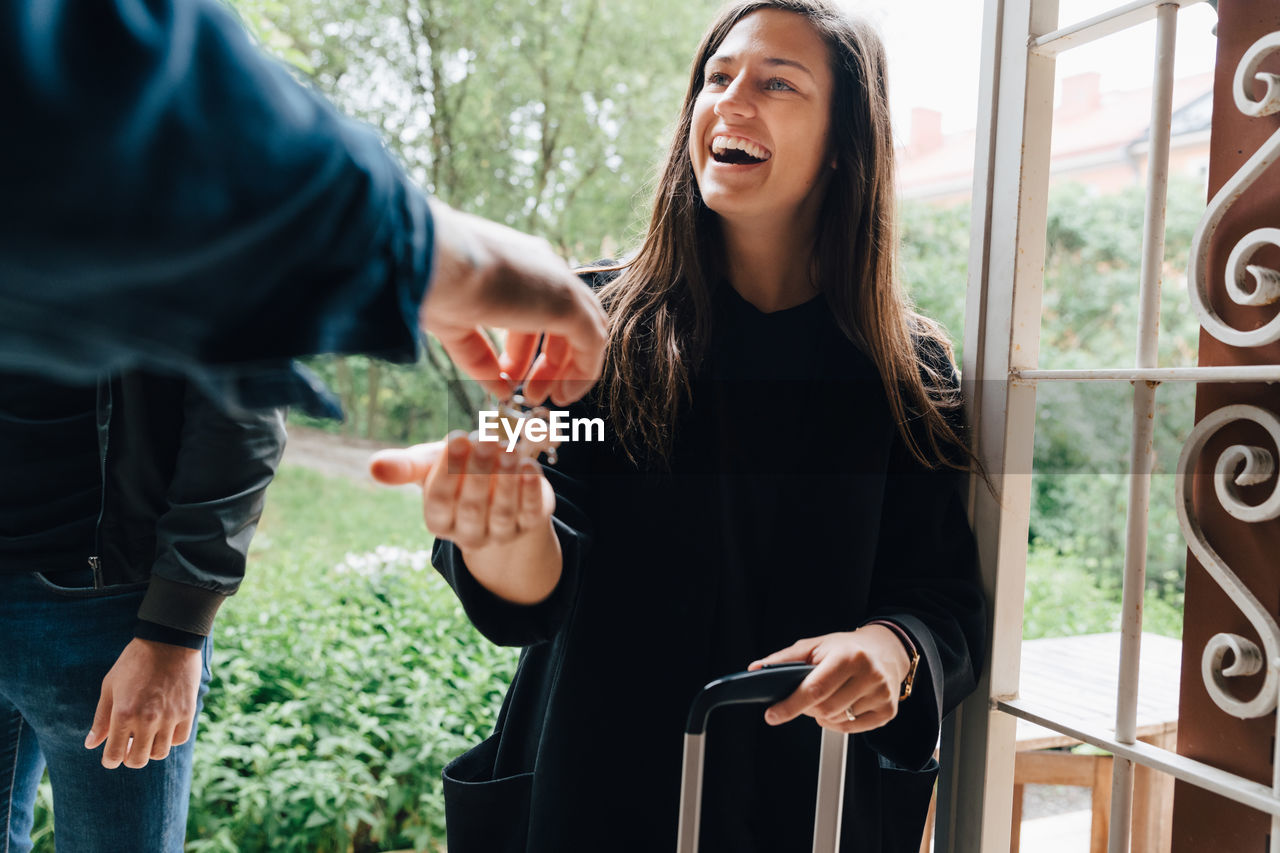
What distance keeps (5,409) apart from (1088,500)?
6447 mm

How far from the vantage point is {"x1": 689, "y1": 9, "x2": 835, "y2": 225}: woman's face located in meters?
1.23

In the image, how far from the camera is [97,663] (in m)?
1.25

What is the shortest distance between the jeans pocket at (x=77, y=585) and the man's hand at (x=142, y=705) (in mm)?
85

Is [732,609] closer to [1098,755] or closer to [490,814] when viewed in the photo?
[490,814]

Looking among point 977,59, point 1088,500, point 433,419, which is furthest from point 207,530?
point 1088,500

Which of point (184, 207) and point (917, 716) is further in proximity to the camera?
point (917, 716)

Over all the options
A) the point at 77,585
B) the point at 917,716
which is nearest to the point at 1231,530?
the point at 917,716

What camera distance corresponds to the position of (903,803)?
124 cm

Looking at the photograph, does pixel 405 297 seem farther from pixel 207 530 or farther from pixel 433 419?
pixel 433 419

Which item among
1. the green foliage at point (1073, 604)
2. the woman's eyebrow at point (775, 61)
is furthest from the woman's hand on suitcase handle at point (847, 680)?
the green foliage at point (1073, 604)

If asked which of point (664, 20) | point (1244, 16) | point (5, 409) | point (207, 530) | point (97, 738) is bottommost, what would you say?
point (97, 738)

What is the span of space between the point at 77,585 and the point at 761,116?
1.17m

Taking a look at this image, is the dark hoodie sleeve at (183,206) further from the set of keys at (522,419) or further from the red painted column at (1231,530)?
the red painted column at (1231,530)

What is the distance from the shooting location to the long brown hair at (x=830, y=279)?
3.99 feet
